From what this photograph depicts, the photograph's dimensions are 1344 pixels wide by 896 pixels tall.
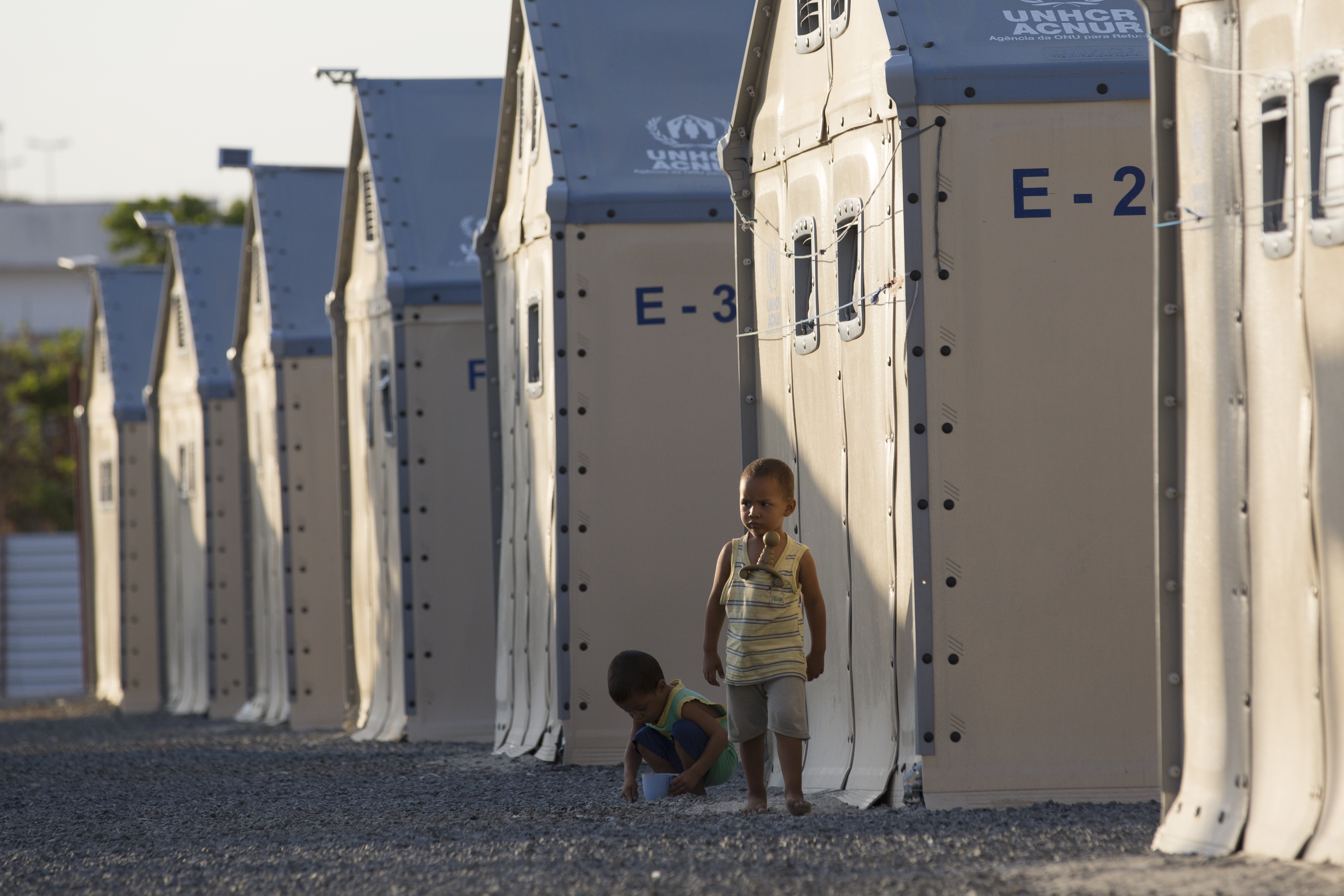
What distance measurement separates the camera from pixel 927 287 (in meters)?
7.45

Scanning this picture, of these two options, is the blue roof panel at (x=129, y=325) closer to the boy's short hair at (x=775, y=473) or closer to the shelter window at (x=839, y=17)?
the shelter window at (x=839, y=17)

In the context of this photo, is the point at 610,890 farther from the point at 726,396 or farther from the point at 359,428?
the point at 359,428

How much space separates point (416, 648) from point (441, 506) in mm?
1097

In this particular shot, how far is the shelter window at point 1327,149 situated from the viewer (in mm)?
5289

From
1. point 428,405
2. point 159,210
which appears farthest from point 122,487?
point 159,210

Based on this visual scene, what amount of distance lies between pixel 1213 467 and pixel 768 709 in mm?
2233

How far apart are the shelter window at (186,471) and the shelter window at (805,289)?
47.9 ft

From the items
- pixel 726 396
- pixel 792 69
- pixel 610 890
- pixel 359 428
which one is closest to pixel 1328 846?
pixel 610 890

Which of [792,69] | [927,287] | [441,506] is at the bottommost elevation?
[441,506]

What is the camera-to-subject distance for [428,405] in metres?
13.9

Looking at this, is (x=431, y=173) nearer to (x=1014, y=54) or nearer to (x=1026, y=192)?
(x=1014, y=54)

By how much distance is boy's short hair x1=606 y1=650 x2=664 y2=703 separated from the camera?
8016 millimetres

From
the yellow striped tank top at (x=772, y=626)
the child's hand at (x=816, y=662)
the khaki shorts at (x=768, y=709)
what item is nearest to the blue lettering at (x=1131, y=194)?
the yellow striped tank top at (x=772, y=626)

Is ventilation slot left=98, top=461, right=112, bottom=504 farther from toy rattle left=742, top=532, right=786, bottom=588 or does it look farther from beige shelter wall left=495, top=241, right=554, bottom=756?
toy rattle left=742, top=532, right=786, bottom=588
